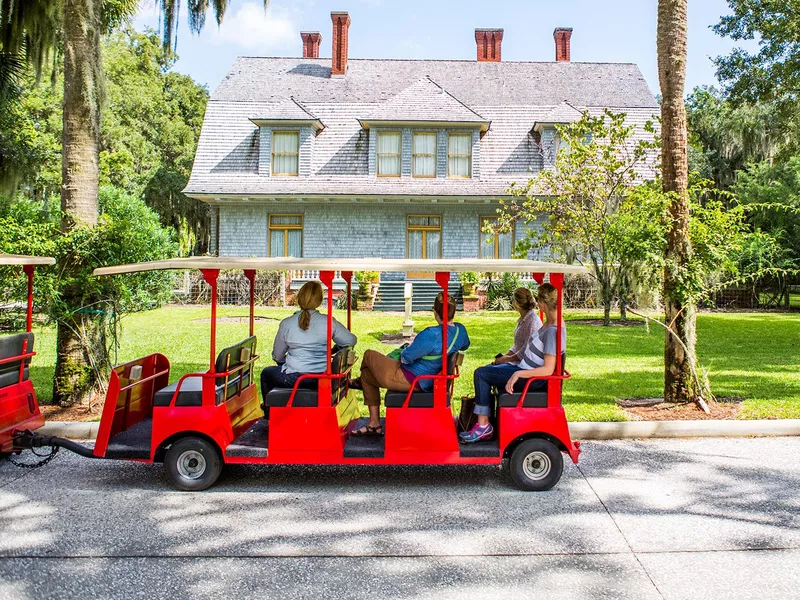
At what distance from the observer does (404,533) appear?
5453 millimetres

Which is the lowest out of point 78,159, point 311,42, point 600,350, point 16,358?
point 600,350

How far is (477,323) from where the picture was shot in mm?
20344

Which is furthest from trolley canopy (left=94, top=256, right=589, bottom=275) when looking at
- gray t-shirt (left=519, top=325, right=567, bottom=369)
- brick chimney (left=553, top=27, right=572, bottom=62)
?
brick chimney (left=553, top=27, right=572, bottom=62)

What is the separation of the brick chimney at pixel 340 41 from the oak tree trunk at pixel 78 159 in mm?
22756

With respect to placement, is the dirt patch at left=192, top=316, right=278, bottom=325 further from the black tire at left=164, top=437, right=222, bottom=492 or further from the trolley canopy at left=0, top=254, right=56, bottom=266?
the black tire at left=164, top=437, right=222, bottom=492

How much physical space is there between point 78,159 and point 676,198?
751 cm

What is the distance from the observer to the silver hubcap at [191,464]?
6445mm

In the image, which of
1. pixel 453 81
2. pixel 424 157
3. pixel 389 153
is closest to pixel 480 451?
pixel 424 157

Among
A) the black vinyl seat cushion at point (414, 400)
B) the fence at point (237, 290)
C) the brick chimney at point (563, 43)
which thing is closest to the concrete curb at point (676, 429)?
the black vinyl seat cushion at point (414, 400)

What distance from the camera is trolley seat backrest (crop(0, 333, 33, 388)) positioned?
703 cm

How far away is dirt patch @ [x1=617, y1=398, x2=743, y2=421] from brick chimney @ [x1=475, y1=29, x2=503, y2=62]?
26883 mm

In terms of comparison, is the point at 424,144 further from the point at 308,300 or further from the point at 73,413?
the point at 308,300

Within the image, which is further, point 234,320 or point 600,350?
point 234,320

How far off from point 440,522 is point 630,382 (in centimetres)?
663
